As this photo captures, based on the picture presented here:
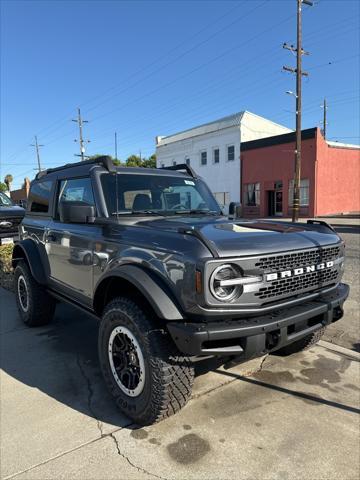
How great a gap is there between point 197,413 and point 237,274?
4.04ft

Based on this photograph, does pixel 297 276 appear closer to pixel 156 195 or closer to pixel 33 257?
pixel 156 195

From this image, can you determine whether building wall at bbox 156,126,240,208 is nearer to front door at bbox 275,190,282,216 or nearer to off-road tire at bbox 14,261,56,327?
front door at bbox 275,190,282,216

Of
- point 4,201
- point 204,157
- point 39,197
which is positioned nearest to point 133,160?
point 204,157

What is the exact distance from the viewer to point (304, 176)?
89.6 ft

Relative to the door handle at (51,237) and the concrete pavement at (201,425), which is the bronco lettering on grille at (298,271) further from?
the door handle at (51,237)

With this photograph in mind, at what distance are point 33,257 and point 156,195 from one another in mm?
1789

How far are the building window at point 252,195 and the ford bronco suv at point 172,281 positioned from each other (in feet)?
91.7

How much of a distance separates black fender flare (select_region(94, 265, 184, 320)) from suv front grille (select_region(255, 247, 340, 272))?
2.04 feet

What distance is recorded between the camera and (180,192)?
4.09m

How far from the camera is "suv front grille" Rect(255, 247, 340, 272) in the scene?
257 centimetres

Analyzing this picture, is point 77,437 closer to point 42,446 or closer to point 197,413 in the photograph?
point 42,446

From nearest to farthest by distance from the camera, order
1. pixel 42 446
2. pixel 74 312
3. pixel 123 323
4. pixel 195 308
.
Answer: pixel 195 308, pixel 42 446, pixel 123 323, pixel 74 312

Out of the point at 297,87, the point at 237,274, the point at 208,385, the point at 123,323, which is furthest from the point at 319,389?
the point at 297,87

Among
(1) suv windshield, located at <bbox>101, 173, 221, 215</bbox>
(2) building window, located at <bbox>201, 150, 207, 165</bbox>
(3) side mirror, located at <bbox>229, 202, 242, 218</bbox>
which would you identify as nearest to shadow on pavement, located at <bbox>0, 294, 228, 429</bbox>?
(1) suv windshield, located at <bbox>101, 173, 221, 215</bbox>
